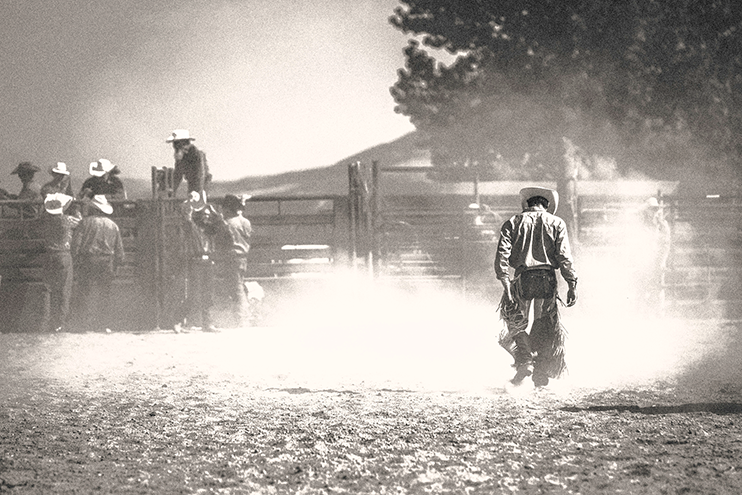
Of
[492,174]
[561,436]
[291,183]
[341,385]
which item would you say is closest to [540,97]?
[492,174]

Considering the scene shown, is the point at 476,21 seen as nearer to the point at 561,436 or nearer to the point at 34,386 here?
the point at 34,386

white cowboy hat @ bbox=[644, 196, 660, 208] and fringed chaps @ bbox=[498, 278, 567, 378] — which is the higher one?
white cowboy hat @ bbox=[644, 196, 660, 208]

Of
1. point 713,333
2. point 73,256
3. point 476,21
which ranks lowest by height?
point 713,333

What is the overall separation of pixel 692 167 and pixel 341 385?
16.9 m

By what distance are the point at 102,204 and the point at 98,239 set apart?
453 millimetres

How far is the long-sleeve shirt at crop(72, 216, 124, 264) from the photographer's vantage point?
11562 mm

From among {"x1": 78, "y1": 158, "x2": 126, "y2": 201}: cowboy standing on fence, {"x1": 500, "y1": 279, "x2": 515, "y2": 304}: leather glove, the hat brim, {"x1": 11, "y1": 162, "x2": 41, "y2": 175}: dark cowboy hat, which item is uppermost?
{"x1": 11, "y1": 162, "x2": 41, "y2": 175}: dark cowboy hat

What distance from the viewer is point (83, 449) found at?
483 cm

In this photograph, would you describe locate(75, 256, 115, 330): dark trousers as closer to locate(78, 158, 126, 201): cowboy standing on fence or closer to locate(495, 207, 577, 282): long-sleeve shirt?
locate(78, 158, 126, 201): cowboy standing on fence

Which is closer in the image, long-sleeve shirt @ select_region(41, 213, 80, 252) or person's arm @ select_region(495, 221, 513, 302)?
person's arm @ select_region(495, 221, 513, 302)

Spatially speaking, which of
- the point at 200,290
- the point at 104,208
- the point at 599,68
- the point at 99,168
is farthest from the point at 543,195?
the point at 599,68

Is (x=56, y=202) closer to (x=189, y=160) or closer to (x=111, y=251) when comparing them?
(x=111, y=251)

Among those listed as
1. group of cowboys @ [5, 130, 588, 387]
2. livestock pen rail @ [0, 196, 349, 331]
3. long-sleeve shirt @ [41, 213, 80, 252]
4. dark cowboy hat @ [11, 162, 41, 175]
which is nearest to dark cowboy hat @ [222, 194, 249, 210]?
group of cowboys @ [5, 130, 588, 387]

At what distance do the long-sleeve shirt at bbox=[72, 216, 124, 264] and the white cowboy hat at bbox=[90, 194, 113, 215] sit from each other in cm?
10
